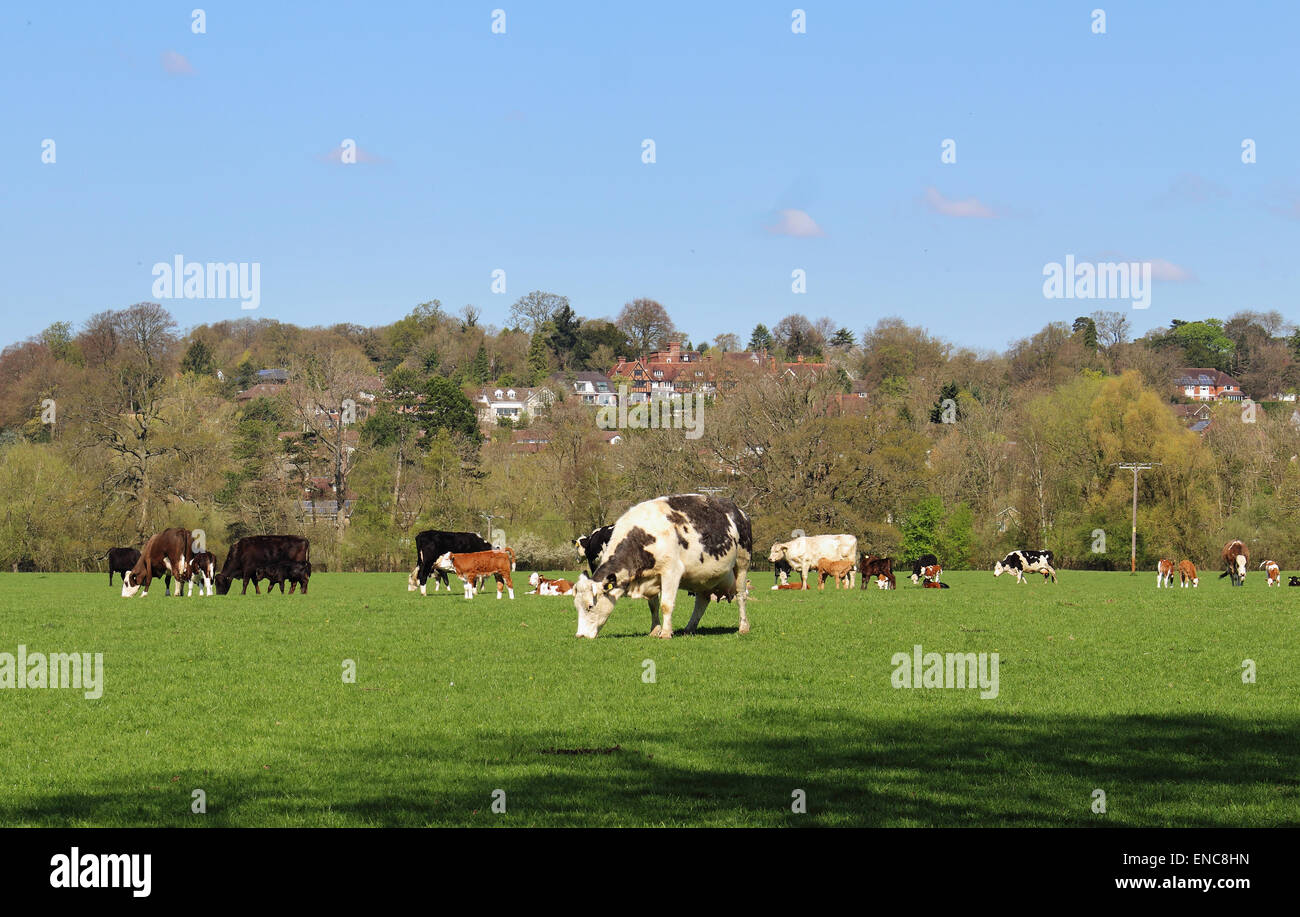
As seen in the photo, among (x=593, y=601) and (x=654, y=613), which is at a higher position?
(x=593, y=601)

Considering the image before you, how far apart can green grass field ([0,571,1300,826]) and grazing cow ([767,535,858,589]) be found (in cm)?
2129

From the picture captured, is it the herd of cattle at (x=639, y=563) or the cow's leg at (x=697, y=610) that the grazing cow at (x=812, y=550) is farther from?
the cow's leg at (x=697, y=610)

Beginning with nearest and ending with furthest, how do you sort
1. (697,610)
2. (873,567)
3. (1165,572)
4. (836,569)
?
1. (697,610)
2. (836,569)
3. (873,567)
4. (1165,572)

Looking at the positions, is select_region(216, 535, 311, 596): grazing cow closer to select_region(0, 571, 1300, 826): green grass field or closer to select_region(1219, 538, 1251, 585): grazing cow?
select_region(0, 571, 1300, 826): green grass field

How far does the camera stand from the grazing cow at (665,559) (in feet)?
69.0

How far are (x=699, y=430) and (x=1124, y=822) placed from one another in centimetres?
7534

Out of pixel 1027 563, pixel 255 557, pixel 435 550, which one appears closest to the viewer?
pixel 255 557

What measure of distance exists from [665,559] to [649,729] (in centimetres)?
880

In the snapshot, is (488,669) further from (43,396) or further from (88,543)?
(43,396)

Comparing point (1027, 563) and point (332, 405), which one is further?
point (332, 405)

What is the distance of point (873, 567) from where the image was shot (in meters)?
43.2

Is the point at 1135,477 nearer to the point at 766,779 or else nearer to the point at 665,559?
the point at 665,559

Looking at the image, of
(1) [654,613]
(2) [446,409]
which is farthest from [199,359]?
(1) [654,613]

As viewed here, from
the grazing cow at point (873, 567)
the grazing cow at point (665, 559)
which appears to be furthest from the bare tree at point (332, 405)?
the grazing cow at point (665, 559)
